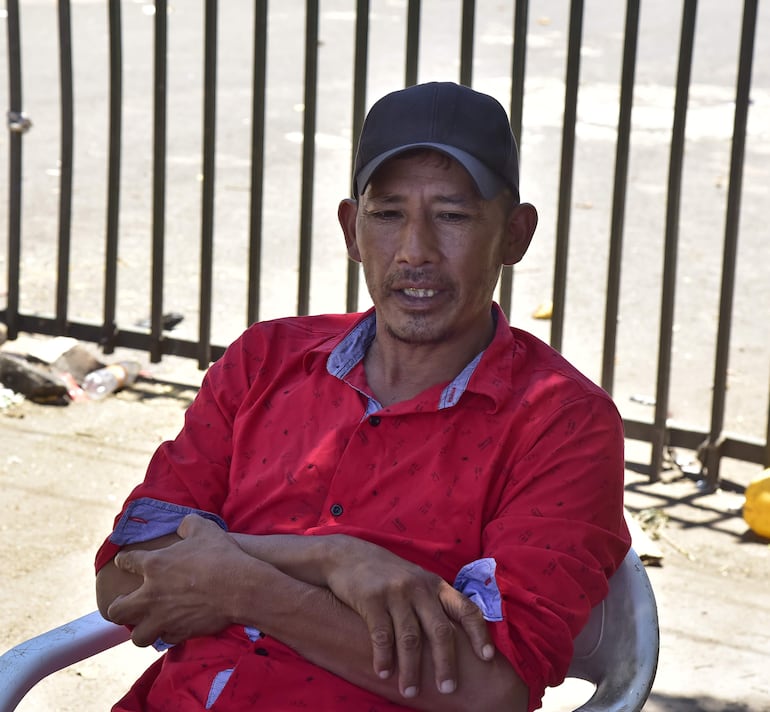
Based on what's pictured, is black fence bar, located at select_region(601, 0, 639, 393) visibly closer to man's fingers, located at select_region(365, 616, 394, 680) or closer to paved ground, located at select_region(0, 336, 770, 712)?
paved ground, located at select_region(0, 336, 770, 712)

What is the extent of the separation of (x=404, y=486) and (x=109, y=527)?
2.38m

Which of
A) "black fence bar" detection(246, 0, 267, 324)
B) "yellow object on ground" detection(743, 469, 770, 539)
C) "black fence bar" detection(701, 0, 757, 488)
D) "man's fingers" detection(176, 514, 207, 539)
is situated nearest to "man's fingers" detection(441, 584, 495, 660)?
"man's fingers" detection(176, 514, 207, 539)

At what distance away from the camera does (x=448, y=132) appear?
2.36m

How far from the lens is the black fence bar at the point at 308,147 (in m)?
5.09

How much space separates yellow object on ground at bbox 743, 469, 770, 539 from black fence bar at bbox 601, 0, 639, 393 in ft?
2.14

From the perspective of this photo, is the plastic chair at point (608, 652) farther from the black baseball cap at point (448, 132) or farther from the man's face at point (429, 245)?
the black baseball cap at point (448, 132)

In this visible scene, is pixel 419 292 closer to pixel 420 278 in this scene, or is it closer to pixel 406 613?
pixel 420 278

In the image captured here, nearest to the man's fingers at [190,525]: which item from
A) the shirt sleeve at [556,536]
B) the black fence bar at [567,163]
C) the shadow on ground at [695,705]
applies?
the shirt sleeve at [556,536]

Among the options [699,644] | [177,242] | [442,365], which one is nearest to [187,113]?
[177,242]

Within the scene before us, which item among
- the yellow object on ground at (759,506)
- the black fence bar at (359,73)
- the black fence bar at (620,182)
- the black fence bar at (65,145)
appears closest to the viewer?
the yellow object on ground at (759,506)

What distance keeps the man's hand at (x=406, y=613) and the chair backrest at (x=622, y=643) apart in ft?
0.99

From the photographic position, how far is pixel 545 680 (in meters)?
2.11

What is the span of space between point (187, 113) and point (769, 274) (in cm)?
517

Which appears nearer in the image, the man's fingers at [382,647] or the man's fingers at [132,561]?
the man's fingers at [382,647]
